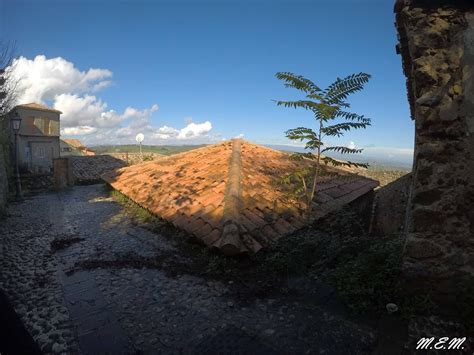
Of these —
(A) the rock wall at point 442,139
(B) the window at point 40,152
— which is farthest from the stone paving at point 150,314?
(B) the window at point 40,152

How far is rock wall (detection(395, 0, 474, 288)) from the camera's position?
120 inches

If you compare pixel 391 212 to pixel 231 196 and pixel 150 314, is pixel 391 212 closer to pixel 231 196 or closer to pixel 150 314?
pixel 231 196

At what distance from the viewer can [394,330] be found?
9.93 ft

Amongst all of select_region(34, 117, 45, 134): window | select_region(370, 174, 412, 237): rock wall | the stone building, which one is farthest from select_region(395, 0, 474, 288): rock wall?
select_region(34, 117, 45, 134): window

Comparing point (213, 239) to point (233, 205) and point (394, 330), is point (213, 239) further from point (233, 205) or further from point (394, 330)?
point (394, 330)

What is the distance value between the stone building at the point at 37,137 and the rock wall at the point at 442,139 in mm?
Result: 33144

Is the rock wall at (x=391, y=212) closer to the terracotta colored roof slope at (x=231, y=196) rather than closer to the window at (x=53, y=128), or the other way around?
the terracotta colored roof slope at (x=231, y=196)

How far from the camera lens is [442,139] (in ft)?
10.3

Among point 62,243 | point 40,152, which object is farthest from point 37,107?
point 62,243

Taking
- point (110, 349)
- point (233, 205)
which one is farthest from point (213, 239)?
point (110, 349)

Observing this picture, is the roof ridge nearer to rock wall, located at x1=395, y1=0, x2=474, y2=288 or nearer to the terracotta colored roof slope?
the terracotta colored roof slope

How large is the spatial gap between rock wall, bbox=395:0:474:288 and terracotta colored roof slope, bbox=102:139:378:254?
2.22 metres

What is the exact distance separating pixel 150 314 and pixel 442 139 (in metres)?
3.73

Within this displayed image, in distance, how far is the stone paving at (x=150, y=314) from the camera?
2.93 m
